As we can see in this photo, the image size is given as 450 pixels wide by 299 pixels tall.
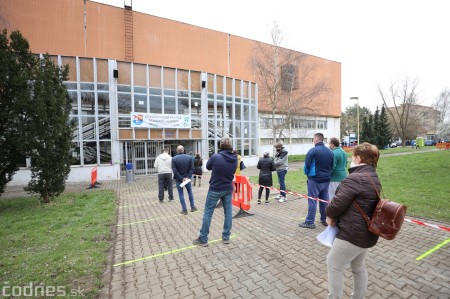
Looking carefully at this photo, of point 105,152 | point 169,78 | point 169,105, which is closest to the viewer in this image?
point 105,152

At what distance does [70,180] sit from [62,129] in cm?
683

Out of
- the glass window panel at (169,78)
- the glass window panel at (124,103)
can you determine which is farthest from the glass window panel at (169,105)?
the glass window panel at (124,103)

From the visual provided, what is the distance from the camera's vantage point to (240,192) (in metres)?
6.45

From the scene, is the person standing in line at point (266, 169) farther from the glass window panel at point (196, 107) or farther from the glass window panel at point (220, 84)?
the glass window panel at point (220, 84)

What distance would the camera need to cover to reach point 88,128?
47.3ft

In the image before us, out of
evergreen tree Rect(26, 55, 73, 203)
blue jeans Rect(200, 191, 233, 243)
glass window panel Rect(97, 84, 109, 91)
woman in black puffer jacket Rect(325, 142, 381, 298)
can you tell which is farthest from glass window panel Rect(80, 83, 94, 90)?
woman in black puffer jacket Rect(325, 142, 381, 298)

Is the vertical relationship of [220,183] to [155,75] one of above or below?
below

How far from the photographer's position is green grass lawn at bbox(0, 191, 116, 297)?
3.35 m

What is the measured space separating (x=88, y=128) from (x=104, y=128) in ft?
2.96

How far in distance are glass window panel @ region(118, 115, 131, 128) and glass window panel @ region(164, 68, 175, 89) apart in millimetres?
3601

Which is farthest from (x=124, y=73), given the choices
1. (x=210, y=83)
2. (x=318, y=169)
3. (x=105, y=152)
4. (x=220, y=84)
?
(x=318, y=169)

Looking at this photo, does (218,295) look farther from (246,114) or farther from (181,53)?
(181,53)

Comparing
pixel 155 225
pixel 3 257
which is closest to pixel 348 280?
pixel 155 225

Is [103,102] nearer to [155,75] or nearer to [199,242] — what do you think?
[155,75]
